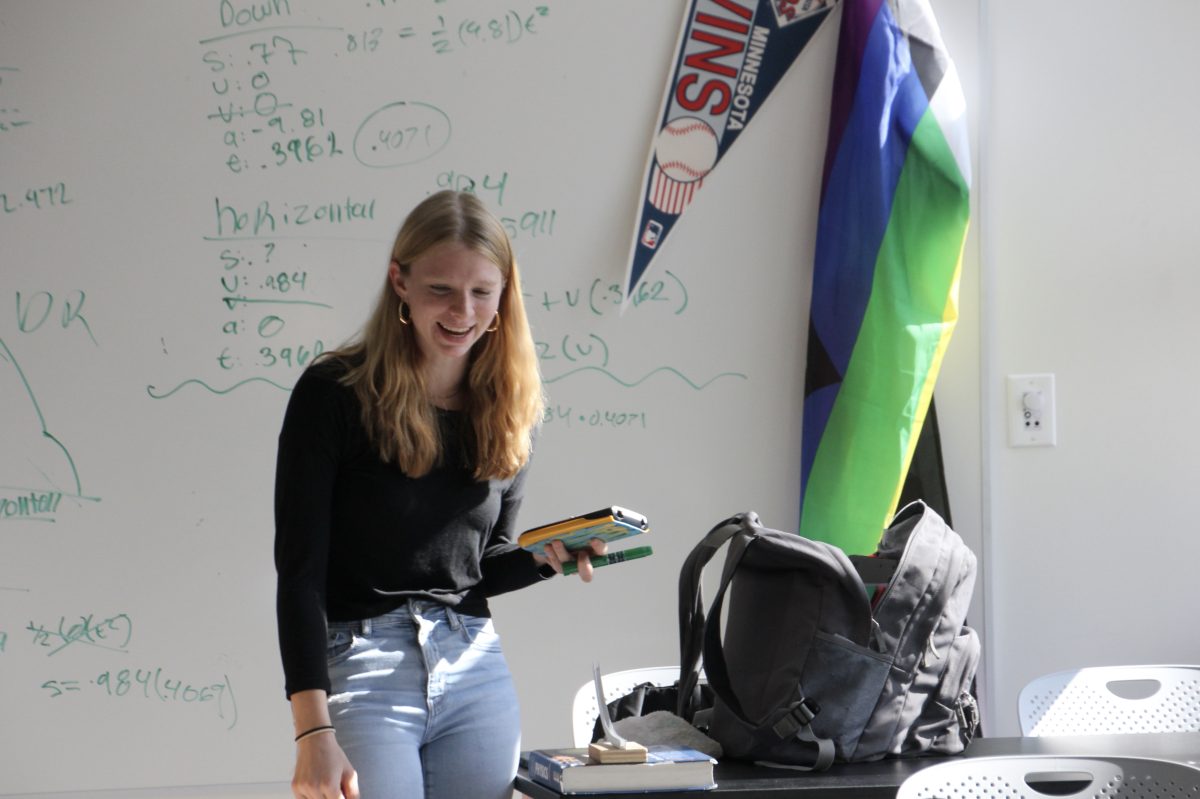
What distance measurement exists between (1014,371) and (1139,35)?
829 millimetres

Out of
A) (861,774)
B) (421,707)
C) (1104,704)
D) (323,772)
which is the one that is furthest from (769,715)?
(1104,704)

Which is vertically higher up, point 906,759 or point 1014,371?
point 1014,371

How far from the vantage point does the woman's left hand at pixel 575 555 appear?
176 cm

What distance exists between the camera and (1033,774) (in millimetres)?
1457

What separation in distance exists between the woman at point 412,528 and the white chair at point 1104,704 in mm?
984

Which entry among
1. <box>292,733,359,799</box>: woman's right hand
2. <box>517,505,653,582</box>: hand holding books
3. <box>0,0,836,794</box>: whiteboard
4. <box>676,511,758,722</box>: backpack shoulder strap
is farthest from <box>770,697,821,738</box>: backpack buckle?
<box>0,0,836,794</box>: whiteboard

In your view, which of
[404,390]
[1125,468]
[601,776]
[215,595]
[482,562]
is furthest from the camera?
[1125,468]

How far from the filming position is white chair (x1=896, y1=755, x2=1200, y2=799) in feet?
4.67

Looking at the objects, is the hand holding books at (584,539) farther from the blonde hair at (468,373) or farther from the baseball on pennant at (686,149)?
the baseball on pennant at (686,149)

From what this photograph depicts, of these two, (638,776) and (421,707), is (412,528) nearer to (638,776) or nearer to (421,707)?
(421,707)

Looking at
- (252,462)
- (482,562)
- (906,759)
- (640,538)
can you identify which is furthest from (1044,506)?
(252,462)

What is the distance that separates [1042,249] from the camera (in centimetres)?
292

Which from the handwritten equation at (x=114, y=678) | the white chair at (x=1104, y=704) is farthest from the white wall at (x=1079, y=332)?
the handwritten equation at (x=114, y=678)

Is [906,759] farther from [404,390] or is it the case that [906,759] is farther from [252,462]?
[252,462]
